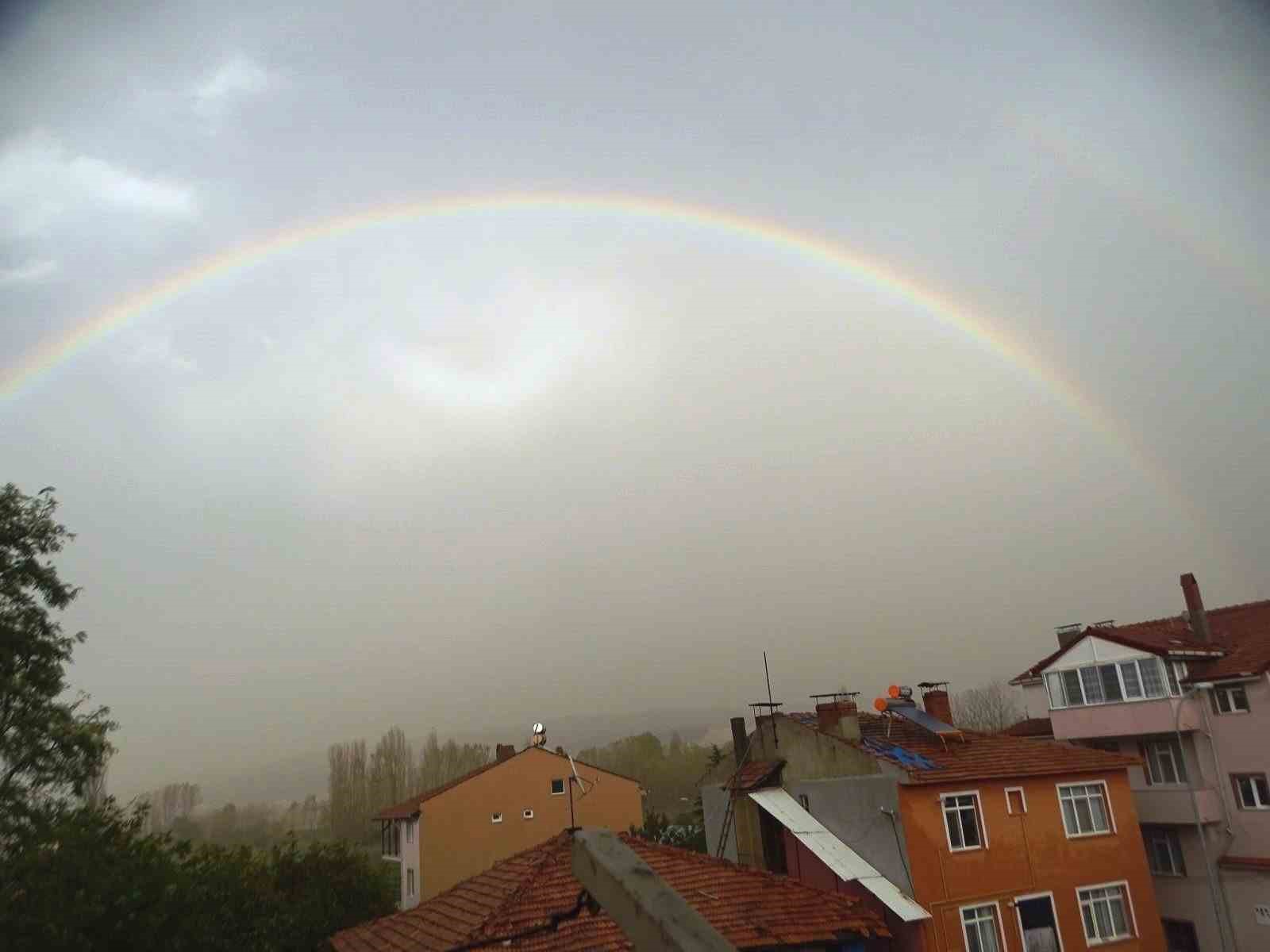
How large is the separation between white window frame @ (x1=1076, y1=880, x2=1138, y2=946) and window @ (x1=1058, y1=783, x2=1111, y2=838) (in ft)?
4.66

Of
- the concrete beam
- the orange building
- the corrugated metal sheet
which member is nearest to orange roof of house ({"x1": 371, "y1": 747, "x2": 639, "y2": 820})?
the orange building

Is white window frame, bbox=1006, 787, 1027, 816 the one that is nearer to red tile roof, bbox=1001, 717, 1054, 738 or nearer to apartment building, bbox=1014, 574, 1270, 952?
apartment building, bbox=1014, 574, 1270, 952

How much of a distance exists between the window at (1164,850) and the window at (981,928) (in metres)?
10.3

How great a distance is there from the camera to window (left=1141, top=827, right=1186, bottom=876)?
29750 mm

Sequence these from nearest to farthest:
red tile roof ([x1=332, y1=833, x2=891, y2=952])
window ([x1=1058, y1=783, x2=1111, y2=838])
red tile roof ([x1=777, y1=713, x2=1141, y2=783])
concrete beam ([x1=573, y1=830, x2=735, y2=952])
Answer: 1. concrete beam ([x1=573, y1=830, x2=735, y2=952])
2. red tile roof ([x1=332, y1=833, x2=891, y2=952])
3. red tile roof ([x1=777, y1=713, x2=1141, y2=783])
4. window ([x1=1058, y1=783, x2=1111, y2=838])

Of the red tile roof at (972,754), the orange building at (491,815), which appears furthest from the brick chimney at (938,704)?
the orange building at (491,815)

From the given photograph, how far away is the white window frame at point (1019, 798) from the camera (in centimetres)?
2420

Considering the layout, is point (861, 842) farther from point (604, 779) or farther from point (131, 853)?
point (604, 779)

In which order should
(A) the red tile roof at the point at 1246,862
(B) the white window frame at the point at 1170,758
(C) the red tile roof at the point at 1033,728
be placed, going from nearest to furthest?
(A) the red tile roof at the point at 1246,862 < (B) the white window frame at the point at 1170,758 < (C) the red tile roof at the point at 1033,728

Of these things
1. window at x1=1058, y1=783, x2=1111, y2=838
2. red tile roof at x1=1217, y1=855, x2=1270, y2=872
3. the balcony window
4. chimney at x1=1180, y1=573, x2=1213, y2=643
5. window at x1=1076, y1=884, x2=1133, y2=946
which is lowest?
window at x1=1076, y1=884, x2=1133, y2=946

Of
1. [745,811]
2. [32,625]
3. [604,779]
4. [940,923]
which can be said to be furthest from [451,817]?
[940,923]

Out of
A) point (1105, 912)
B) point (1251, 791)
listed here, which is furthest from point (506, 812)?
point (1251, 791)

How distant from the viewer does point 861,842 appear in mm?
24297

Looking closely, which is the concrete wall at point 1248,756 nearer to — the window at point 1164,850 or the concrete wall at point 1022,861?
the window at point 1164,850
